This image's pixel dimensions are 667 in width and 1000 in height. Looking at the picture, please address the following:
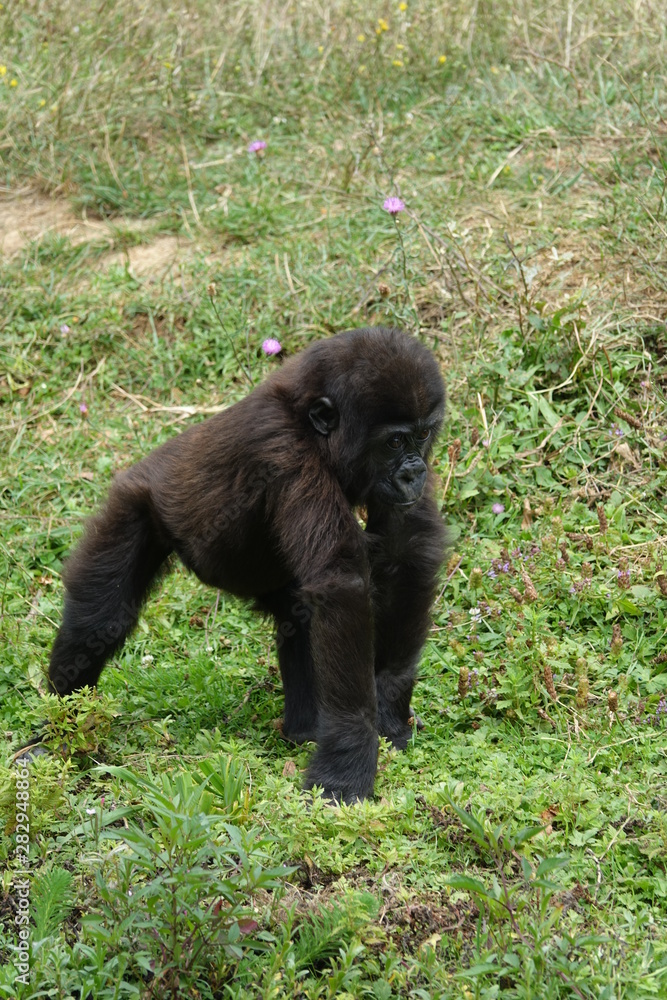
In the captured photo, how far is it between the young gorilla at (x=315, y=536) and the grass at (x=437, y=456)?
33 cm

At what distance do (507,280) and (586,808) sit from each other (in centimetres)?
454

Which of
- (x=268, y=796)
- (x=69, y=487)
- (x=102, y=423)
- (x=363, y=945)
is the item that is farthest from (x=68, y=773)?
(x=102, y=423)

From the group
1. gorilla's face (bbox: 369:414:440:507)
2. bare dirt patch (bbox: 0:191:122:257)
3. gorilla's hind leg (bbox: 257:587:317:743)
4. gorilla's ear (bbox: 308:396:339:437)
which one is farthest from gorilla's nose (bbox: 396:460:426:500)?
bare dirt patch (bbox: 0:191:122:257)

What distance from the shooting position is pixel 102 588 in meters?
5.45

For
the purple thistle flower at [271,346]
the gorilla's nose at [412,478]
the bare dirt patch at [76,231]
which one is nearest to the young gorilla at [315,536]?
the gorilla's nose at [412,478]

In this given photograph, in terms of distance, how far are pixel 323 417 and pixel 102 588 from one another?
4.69 ft

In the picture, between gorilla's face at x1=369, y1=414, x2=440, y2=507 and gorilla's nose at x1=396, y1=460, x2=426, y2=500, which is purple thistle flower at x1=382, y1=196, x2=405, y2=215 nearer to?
gorilla's face at x1=369, y1=414, x2=440, y2=507

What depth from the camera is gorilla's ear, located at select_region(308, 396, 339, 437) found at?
4.92 meters

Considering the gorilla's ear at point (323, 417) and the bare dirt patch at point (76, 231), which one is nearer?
the gorilla's ear at point (323, 417)

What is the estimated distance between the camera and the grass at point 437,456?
11.5 ft

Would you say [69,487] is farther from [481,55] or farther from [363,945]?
[481,55]

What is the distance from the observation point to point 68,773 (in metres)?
4.77

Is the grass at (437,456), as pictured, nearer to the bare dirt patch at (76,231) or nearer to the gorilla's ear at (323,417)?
the bare dirt patch at (76,231)

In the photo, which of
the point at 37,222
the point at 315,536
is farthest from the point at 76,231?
the point at 315,536
